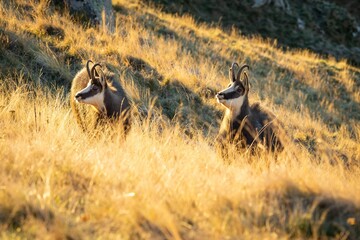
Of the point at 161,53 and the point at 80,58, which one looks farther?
the point at 161,53

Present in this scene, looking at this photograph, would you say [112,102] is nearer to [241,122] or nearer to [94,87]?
[94,87]

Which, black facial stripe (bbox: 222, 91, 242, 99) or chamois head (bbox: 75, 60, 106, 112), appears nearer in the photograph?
chamois head (bbox: 75, 60, 106, 112)

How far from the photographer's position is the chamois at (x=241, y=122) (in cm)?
716

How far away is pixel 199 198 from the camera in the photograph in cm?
402

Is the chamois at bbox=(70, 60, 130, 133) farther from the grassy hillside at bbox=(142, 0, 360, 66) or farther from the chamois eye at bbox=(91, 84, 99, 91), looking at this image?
the grassy hillside at bbox=(142, 0, 360, 66)

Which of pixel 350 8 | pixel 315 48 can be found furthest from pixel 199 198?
pixel 350 8

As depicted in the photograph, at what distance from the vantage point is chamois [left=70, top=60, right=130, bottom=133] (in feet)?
23.3

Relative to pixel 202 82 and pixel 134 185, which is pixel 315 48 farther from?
pixel 134 185

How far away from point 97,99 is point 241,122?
222 centimetres

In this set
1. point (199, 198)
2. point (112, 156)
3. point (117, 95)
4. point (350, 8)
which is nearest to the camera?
point (199, 198)

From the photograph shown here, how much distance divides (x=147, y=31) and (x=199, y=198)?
9759 mm

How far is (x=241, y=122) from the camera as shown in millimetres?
7367

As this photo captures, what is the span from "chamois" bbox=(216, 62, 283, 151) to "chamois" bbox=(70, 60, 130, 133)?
1.51 meters

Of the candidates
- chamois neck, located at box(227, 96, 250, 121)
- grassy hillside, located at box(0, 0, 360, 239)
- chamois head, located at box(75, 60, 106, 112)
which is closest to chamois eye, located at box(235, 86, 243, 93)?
chamois neck, located at box(227, 96, 250, 121)
